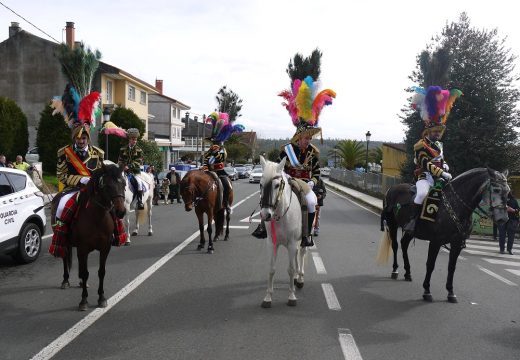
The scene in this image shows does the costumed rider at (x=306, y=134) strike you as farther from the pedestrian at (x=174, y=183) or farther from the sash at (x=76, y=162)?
the pedestrian at (x=174, y=183)

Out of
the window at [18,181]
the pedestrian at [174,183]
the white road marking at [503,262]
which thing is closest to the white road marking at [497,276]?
the white road marking at [503,262]

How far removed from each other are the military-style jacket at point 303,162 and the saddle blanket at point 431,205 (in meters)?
1.88

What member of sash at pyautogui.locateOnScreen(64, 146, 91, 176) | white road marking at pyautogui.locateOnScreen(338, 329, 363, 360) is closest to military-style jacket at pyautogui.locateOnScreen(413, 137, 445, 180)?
white road marking at pyautogui.locateOnScreen(338, 329, 363, 360)

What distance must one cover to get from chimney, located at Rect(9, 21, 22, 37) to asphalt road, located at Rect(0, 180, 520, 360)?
3409 centimetres

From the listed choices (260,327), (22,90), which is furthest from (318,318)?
(22,90)

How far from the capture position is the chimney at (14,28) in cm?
3608

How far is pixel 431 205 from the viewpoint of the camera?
7.07 metres

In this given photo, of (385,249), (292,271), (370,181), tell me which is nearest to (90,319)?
(292,271)

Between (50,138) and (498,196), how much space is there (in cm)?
2741

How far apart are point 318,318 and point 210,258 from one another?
3.93m

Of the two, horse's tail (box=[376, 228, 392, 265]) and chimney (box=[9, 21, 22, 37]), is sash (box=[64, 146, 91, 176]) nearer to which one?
horse's tail (box=[376, 228, 392, 265])

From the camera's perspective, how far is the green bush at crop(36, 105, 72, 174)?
2777cm

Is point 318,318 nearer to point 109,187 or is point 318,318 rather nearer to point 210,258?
point 109,187

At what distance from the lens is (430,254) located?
697 cm
